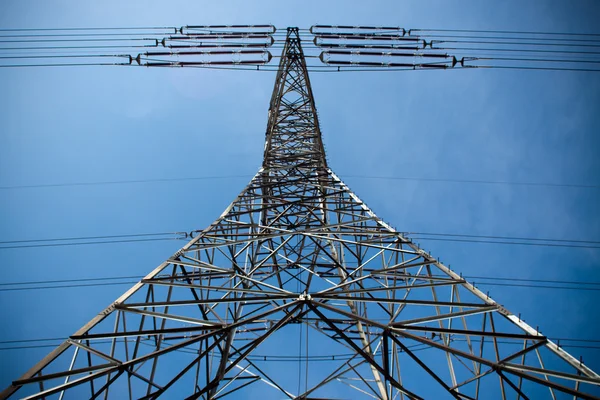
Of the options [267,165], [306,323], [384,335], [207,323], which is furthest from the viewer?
[267,165]

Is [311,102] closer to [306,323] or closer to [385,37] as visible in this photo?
[385,37]

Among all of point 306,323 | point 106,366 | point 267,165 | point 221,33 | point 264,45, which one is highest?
point 221,33

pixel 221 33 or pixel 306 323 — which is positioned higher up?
pixel 221 33

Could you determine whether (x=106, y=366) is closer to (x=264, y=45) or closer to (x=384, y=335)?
(x=384, y=335)

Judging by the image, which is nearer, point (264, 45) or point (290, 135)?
point (290, 135)

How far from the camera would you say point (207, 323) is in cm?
564

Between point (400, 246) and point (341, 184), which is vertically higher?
point (341, 184)

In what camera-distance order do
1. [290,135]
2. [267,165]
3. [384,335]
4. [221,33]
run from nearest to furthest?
1. [384,335]
2. [267,165]
3. [290,135]
4. [221,33]

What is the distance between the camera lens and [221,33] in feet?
69.5

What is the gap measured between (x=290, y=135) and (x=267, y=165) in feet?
10.5

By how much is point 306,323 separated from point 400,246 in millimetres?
4124

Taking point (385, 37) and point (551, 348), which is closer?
point (551, 348)

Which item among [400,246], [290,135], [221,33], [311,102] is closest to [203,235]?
[400,246]

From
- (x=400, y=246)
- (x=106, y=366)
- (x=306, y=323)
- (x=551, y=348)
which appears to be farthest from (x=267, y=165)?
(x=551, y=348)
